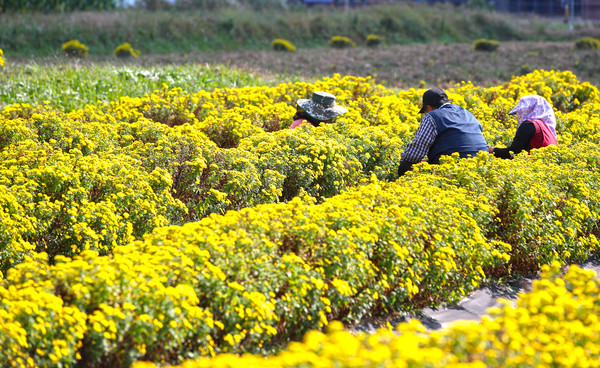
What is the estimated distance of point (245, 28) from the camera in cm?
2630

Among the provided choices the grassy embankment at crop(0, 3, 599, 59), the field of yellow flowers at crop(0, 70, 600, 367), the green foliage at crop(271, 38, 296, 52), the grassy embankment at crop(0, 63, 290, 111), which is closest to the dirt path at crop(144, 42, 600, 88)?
the green foliage at crop(271, 38, 296, 52)

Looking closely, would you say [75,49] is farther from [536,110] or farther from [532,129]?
[532,129]

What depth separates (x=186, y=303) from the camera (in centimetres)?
316

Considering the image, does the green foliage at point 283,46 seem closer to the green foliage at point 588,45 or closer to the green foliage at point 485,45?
Answer: the green foliage at point 485,45

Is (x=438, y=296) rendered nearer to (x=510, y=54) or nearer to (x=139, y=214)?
(x=139, y=214)

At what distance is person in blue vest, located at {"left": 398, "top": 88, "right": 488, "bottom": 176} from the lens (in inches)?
236

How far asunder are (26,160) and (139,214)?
1154 millimetres

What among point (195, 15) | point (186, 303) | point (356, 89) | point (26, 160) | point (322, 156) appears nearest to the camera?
point (186, 303)

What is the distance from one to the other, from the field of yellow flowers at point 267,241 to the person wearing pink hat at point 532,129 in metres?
0.36

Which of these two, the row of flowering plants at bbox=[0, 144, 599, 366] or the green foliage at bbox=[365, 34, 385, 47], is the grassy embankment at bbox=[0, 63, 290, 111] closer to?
the row of flowering plants at bbox=[0, 144, 599, 366]

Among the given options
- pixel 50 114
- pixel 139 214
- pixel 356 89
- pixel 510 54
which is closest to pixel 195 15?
pixel 510 54

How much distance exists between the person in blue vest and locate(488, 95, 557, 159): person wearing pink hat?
506 millimetres

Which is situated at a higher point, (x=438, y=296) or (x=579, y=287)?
(x=579, y=287)

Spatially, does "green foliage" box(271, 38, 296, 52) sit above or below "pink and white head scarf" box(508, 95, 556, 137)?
below
